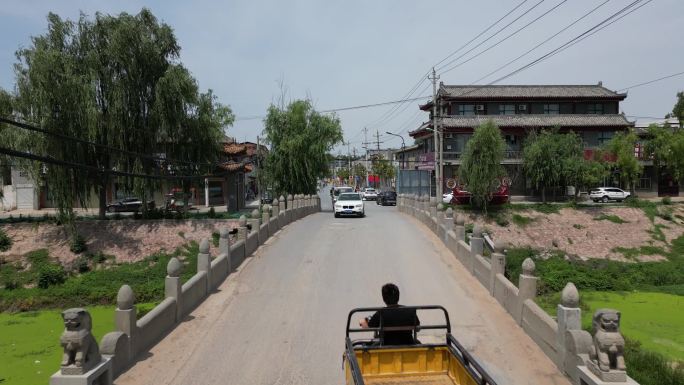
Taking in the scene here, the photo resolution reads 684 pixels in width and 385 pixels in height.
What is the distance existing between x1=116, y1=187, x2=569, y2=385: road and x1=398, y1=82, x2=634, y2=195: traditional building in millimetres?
34670

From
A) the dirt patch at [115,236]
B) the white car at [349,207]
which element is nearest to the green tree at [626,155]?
the white car at [349,207]

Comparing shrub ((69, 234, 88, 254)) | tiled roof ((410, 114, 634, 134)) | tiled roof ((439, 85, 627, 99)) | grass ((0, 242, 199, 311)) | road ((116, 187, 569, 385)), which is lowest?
grass ((0, 242, 199, 311))

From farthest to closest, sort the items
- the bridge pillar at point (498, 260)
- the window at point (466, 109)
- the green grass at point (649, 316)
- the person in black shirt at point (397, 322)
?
the window at point (466, 109)
the bridge pillar at point (498, 260)
the green grass at point (649, 316)
the person in black shirt at point (397, 322)

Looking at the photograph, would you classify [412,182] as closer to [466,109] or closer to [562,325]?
[466,109]

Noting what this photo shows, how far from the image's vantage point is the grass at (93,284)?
24.4 m

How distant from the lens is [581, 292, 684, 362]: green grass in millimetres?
12125

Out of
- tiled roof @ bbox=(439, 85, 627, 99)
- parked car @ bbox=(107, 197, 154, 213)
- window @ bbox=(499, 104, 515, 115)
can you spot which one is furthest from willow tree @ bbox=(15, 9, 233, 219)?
window @ bbox=(499, 104, 515, 115)

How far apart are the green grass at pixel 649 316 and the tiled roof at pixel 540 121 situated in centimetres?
3457

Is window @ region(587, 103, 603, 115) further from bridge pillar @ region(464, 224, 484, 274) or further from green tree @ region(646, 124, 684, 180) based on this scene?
bridge pillar @ region(464, 224, 484, 274)

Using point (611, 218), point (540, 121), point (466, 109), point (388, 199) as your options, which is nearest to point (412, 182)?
point (388, 199)

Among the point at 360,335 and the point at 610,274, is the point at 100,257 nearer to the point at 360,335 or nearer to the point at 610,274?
the point at 360,335

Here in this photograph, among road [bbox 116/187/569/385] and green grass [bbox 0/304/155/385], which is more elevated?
road [bbox 116/187/569/385]

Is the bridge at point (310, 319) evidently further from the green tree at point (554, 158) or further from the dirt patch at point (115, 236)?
the green tree at point (554, 158)

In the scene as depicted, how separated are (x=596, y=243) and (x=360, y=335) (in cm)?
3391
